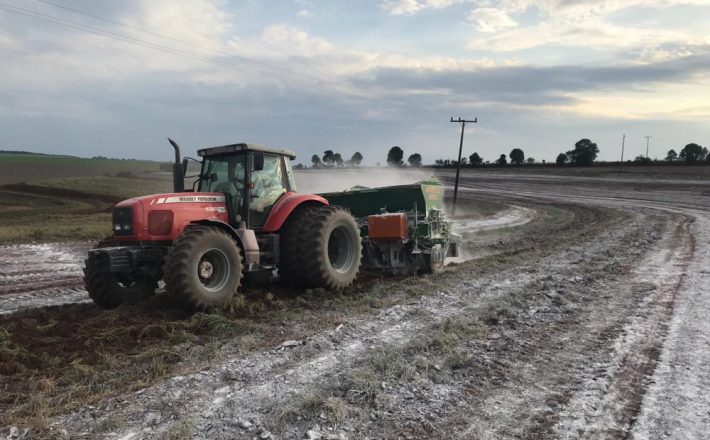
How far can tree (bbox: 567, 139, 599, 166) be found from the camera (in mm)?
76312

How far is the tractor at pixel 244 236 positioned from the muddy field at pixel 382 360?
0.39 metres

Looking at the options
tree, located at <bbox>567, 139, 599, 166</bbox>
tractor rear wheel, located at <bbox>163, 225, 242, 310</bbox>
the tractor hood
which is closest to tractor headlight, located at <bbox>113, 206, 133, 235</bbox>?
the tractor hood

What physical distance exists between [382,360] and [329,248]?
154 inches

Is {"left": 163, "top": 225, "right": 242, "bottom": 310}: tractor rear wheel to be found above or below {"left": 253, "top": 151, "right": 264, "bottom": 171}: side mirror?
below

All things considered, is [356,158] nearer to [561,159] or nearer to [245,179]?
[245,179]

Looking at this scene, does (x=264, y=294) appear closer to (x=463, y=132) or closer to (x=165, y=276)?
(x=165, y=276)

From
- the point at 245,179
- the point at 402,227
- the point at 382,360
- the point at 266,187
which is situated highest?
the point at 245,179

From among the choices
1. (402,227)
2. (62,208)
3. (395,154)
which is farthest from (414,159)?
(402,227)

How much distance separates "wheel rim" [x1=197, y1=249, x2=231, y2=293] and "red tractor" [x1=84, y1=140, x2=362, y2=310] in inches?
0.5

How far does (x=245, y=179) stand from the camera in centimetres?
765

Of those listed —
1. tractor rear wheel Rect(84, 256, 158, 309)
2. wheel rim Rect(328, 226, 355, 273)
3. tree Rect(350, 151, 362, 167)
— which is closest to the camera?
tractor rear wheel Rect(84, 256, 158, 309)

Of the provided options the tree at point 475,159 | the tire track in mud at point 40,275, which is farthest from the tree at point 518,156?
the tire track in mud at point 40,275

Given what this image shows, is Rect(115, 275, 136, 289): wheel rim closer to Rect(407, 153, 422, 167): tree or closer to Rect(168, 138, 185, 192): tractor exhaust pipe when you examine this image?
Rect(168, 138, 185, 192): tractor exhaust pipe

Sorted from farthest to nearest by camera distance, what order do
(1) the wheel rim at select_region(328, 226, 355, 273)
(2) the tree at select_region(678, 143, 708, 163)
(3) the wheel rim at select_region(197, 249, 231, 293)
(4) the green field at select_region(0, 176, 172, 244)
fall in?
(2) the tree at select_region(678, 143, 708, 163), (4) the green field at select_region(0, 176, 172, 244), (1) the wheel rim at select_region(328, 226, 355, 273), (3) the wheel rim at select_region(197, 249, 231, 293)
